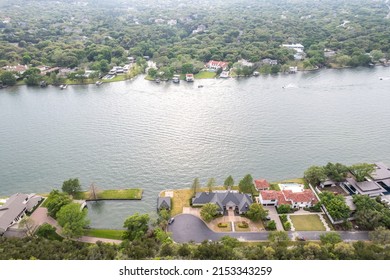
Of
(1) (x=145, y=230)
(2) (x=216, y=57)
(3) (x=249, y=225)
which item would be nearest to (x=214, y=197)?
(3) (x=249, y=225)

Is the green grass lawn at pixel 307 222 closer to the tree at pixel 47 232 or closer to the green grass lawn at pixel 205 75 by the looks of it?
the tree at pixel 47 232

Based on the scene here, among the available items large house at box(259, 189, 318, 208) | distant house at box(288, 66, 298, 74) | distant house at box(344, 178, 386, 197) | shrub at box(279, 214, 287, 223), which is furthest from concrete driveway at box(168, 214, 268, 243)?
distant house at box(288, 66, 298, 74)

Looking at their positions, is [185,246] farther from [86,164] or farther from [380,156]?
[380,156]

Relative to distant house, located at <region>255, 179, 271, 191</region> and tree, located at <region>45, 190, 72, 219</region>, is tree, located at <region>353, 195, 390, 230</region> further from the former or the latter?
tree, located at <region>45, 190, 72, 219</region>

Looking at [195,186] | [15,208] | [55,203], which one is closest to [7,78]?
[15,208]

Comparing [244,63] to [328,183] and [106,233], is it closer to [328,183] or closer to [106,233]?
[328,183]

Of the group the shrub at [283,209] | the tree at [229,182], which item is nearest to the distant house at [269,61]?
the tree at [229,182]
